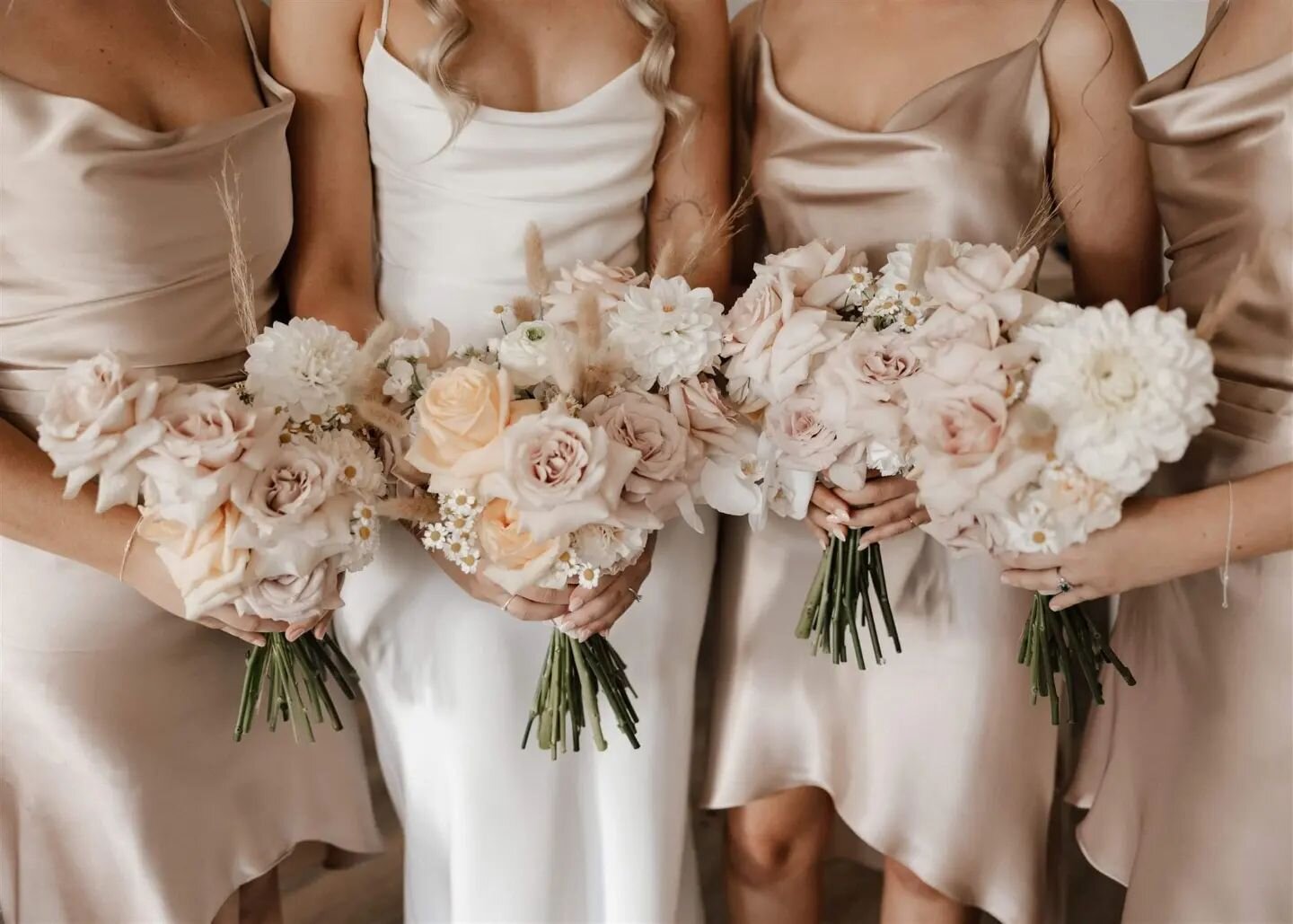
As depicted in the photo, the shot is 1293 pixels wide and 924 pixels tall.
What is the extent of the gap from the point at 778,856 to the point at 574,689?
1.88 feet

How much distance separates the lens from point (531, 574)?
1217 millimetres

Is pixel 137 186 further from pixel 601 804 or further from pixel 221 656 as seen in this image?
pixel 601 804

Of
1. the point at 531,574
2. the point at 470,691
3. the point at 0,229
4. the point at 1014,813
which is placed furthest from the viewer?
the point at 1014,813

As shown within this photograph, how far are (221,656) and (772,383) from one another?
89cm

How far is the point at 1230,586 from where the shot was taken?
139 cm

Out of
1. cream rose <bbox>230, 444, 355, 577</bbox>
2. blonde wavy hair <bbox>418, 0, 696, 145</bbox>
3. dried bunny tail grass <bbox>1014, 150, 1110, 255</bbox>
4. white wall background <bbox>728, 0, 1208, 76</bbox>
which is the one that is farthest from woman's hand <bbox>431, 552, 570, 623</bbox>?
white wall background <bbox>728, 0, 1208, 76</bbox>

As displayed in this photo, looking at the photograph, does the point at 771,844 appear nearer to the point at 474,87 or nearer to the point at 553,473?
the point at 553,473

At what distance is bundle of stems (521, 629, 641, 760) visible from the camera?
1.43m

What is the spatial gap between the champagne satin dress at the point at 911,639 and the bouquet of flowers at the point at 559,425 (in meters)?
0.34

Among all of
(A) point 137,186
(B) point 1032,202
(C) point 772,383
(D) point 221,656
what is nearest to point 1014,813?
(C) point 772,383

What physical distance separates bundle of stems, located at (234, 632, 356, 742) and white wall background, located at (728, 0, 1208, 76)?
178 cm

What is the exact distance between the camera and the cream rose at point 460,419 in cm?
118

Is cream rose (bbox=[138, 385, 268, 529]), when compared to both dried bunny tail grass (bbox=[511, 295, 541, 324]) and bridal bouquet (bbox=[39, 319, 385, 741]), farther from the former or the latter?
dried bunny tail grass (bbox=[511, 295, 541, 324])

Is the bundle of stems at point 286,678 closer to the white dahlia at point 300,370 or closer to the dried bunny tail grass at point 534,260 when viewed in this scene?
the white dahlia at point 300,370
